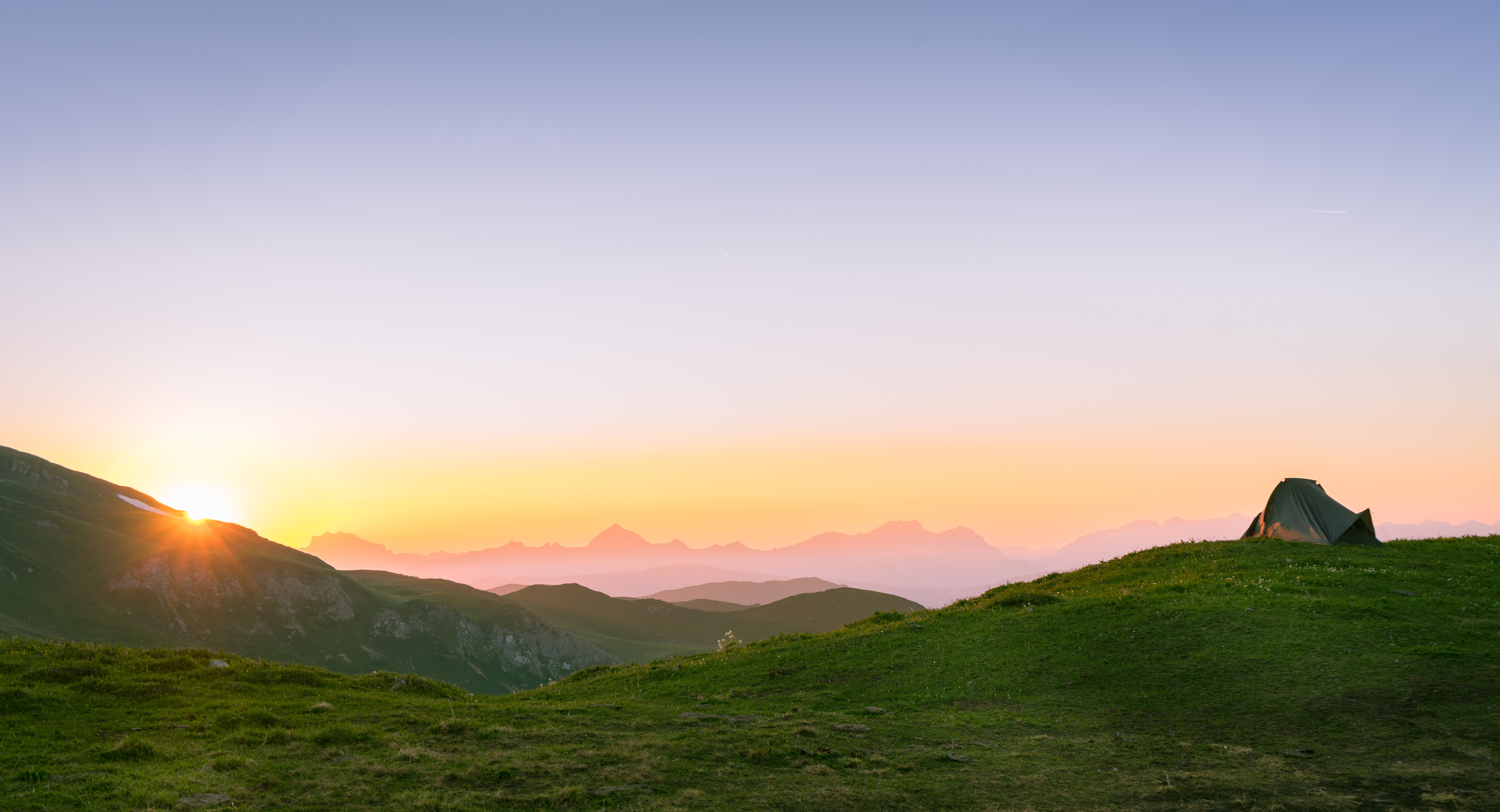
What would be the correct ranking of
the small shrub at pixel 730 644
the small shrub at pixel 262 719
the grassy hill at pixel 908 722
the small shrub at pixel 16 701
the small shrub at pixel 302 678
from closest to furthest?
the grassy hill at pixel 908 722, the small shrub at pixel 16 701, the small shrub at pixel 262 719, the small shrub at pixel 302 678, the small shrub at pixel 730 644

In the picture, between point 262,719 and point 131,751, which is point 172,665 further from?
point 131,751

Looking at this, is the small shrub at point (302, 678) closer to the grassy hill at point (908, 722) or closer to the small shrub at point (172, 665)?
the grassy hill at point (908, 722)

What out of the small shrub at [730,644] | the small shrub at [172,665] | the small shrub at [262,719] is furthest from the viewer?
the small shrub at [730,644]

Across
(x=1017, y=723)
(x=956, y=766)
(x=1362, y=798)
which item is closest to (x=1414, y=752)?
(x=1362, y=798)

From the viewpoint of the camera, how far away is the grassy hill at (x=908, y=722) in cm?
1556

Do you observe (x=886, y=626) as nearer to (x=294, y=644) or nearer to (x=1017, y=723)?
(x=1017, y=723)

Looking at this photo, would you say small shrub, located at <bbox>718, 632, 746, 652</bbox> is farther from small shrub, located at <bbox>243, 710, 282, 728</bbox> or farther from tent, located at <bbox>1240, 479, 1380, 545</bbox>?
tent, located at <bbox>1240, 479, 1380, 545</bbox>

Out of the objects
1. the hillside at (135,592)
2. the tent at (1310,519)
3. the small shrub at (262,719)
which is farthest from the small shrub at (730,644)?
the hillside at (135,592)

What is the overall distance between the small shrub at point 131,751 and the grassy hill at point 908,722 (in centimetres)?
6

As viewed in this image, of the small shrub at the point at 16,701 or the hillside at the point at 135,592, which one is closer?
the small shrub at the point at 16,701

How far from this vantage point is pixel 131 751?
17.1m

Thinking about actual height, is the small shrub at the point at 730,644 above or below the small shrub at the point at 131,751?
below

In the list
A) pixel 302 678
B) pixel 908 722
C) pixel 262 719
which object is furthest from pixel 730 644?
pixel 262 719

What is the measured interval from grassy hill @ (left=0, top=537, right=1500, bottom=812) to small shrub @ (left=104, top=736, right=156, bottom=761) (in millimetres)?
57
